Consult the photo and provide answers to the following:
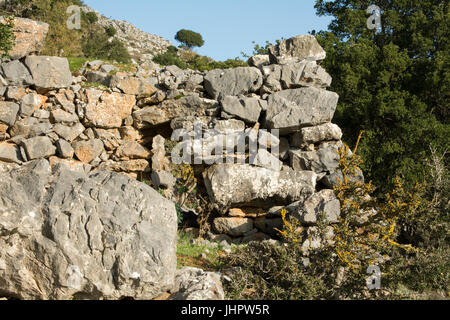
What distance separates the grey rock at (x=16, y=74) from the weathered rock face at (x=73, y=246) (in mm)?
5733

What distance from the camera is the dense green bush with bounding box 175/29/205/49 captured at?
4834 centimetres

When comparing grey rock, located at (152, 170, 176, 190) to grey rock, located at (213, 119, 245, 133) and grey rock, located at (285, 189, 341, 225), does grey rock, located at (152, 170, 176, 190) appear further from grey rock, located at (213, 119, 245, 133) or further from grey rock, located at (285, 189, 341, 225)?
grey rock, located at (285, 189, 341, 225)

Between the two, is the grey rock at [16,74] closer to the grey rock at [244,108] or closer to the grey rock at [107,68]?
the grey rock at [107,68]

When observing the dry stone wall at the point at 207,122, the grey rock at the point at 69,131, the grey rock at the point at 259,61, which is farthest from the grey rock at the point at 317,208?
the grey rock at the point at 69,131

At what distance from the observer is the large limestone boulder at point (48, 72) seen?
10078 millimetres

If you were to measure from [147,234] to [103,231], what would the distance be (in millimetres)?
487

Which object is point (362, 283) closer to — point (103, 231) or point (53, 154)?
point (103, 231)

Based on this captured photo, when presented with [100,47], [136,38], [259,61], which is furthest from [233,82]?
[136,38]

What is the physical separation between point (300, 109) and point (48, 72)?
596 cm

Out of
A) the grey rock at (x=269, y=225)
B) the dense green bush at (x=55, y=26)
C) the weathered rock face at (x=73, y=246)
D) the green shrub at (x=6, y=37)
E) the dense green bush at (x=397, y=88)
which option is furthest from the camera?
the dense green bush at (x=55, y=26)

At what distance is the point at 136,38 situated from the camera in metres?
40.8

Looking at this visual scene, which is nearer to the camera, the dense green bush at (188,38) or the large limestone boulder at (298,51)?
the large limestone boulder at (298,51)

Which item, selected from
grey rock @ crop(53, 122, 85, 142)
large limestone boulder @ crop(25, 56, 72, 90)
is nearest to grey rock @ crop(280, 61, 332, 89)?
grey rock @ crop(53, 122, 85, 142)

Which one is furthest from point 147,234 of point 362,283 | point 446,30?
point 446,30
